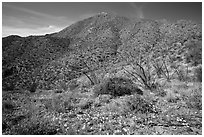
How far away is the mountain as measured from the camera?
1983 cm

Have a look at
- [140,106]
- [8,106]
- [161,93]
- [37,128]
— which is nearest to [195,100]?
[161,93]

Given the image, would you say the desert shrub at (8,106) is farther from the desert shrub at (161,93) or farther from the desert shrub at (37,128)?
the desert shrub at (161,93)

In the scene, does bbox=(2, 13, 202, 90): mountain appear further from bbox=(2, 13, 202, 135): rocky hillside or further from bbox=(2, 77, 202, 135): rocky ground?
bbox=(2, 77, 202, 135): rocky ground

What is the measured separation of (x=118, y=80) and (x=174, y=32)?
2415 cm

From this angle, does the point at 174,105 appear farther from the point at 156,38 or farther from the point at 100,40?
the point at 100,40

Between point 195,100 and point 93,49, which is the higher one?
point 93,49

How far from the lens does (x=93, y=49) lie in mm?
31734

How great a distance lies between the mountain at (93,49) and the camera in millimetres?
19828

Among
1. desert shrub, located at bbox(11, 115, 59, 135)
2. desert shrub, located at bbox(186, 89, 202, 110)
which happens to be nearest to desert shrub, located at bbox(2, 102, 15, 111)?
desert shrub, located at bbox(11, 115, 59, 135)

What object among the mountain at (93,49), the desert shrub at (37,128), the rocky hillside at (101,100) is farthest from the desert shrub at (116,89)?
the desert shrub at (37,128)

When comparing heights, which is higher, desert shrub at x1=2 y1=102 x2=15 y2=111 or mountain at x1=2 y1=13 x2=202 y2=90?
mountain at x1=2 y1=13 x2=202 y2=90

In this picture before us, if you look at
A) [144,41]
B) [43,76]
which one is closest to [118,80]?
[43,76]

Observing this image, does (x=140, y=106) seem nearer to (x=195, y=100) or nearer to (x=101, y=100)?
(x=101, y=100)

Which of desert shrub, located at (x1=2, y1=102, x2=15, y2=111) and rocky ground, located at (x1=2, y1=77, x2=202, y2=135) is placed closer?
rocky ground, located at (x1=2, y1=77, x2=202, y2=135)
